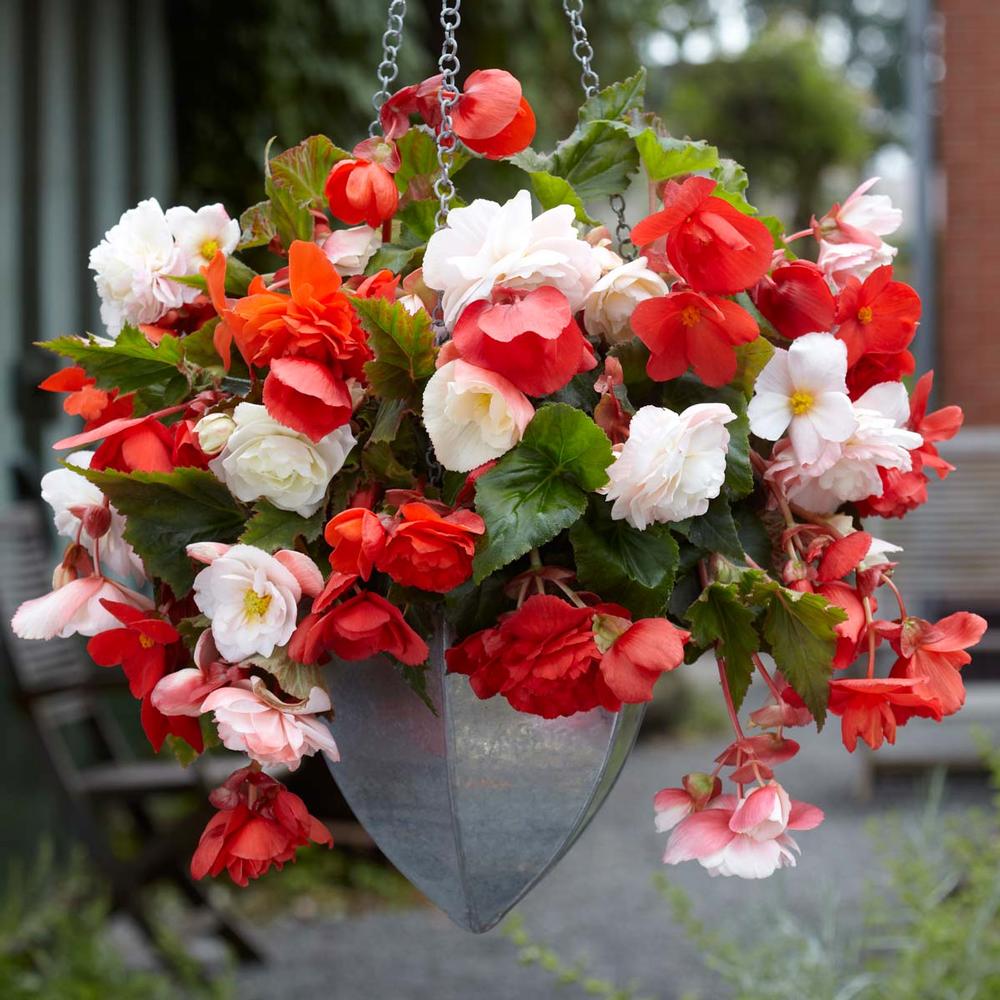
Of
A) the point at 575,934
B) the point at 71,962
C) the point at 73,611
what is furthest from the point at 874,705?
the point at 575,934

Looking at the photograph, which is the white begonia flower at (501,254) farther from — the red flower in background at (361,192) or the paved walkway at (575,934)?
the paved walkway at (575,934)

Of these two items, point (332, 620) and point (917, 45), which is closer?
point (332, 620)

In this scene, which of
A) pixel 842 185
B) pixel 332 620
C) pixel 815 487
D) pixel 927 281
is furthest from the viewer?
pixel 842 185

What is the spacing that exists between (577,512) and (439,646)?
0.47 feet

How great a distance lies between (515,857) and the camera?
0.99 m

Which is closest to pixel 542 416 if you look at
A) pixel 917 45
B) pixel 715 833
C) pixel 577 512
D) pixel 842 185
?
pixel 577 512

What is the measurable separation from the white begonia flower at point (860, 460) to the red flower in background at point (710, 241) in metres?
0.14

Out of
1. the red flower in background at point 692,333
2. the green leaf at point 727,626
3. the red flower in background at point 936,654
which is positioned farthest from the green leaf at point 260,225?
the red flower in background at point 936,654

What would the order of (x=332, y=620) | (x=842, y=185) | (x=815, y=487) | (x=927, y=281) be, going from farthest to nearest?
(x=842, y=185), (x=927, y=281), (x=815, y=487), (x=332, y=620)

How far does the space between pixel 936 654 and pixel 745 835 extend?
18 centimetres

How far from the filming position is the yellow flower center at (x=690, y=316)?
885mm

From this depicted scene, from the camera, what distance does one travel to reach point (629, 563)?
0.88m

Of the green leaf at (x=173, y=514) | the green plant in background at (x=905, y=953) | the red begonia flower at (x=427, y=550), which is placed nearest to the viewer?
the red begonia flower at (x=427, y=550)

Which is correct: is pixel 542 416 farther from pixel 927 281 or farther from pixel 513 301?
pixel 927 281
